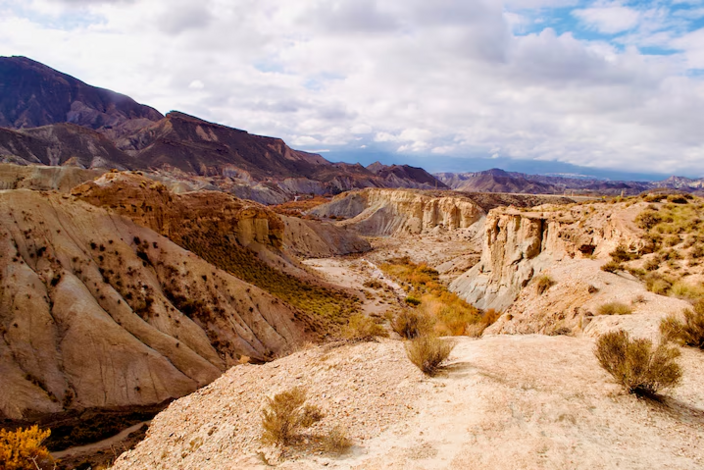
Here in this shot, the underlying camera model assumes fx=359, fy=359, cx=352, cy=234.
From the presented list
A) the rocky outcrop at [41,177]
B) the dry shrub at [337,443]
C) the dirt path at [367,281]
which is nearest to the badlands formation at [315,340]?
the dry shrub at [337,443]

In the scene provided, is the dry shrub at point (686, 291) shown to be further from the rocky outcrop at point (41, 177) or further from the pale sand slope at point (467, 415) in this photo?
the rocky outcrop at point (41, 177)

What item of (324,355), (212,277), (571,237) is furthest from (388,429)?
(571,237)

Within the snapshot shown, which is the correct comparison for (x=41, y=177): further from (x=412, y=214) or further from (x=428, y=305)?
(x=412, y=214)

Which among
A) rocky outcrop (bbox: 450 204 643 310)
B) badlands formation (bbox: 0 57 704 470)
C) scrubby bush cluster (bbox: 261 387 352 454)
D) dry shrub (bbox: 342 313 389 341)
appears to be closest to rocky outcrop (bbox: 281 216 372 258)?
badlands formation (bbox: 0 57 704 470)

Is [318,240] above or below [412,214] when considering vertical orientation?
below

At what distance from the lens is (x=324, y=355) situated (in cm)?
1055

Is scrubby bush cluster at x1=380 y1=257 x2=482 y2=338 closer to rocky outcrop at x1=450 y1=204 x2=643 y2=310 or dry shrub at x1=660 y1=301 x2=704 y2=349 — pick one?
rocky outcrop at x1=450 y1=204 x2=643 y2=310

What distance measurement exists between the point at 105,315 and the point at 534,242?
26.8m

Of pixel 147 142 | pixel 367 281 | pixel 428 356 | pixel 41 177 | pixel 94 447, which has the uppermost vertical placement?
pixel 147 142

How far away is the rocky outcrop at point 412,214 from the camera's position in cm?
7069

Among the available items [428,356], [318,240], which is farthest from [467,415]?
[318,240]

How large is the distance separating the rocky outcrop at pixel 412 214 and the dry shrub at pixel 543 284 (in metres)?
53.5

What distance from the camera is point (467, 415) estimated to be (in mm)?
6598

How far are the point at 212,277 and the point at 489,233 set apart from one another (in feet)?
80.8
